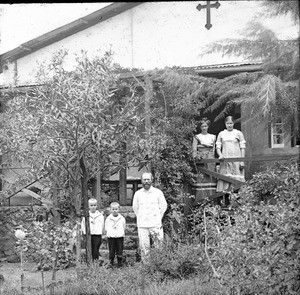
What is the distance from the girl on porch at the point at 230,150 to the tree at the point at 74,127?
2.61 meters

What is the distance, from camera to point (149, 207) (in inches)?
423

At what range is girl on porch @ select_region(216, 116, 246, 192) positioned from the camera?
12086mm

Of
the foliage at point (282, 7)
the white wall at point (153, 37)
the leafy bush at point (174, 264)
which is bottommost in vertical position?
the leafy bush at point (174, 264)

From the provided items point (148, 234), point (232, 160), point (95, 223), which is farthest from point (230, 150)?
point (95, 223)

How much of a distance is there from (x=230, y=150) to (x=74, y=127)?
415 centimetres

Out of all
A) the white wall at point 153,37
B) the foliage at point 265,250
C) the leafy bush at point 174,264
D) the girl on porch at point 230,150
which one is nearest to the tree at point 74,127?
the leafy bush at point 174,264

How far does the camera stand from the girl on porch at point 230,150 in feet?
39.7

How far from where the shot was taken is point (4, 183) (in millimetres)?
12906

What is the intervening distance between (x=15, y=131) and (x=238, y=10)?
5452mm

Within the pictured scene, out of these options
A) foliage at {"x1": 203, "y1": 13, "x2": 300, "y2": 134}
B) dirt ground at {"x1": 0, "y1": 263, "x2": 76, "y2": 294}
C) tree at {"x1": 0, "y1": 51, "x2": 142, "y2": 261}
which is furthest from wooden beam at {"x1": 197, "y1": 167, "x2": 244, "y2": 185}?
A: foliage at {"x1": 203, "y1": 13, "x2": 300, "y2": 134}

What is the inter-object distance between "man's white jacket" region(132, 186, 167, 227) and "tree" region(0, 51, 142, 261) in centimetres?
109

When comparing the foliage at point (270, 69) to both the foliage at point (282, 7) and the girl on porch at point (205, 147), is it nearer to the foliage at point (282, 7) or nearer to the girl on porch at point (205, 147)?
the foliage at point (282, 7)

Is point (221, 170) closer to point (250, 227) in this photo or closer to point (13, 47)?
point (13, 47)

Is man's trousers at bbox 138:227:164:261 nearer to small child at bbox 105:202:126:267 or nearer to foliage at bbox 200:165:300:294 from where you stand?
small child at bbox 105:202:126:267
